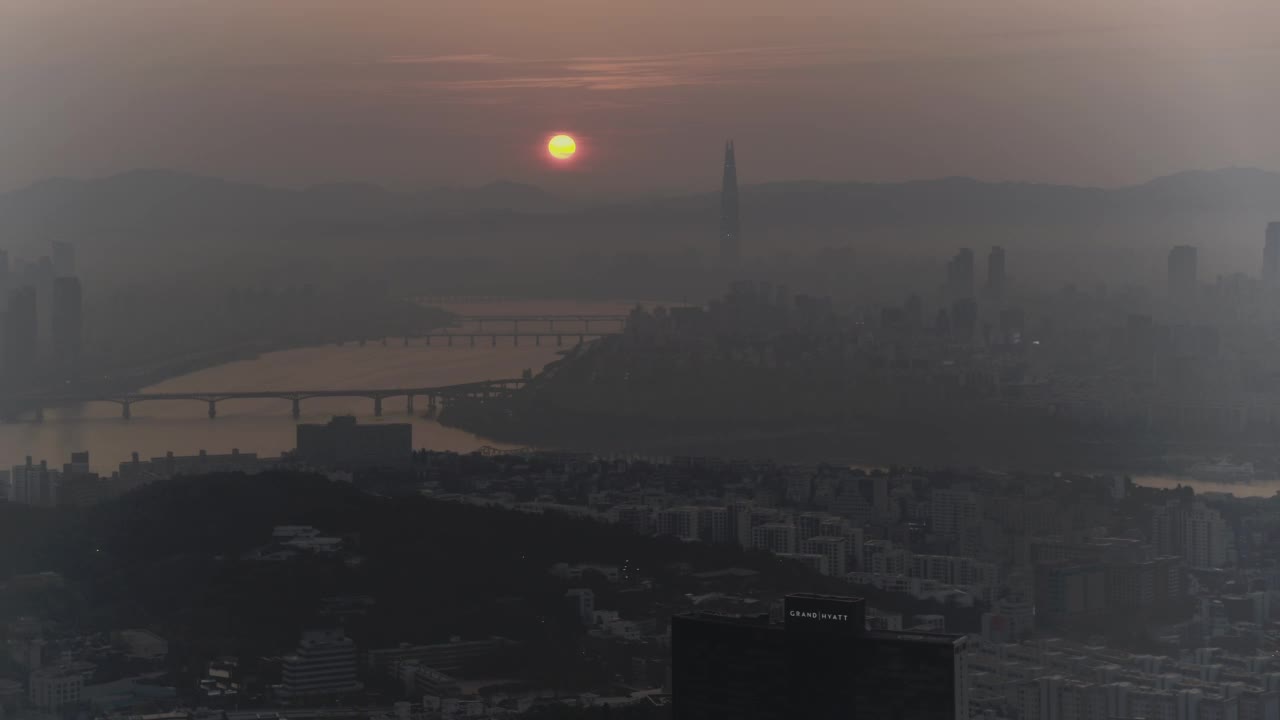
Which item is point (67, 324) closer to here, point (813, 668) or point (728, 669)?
point (728, 669)

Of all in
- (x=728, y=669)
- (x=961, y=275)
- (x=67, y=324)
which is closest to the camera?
(x=728, y=669)

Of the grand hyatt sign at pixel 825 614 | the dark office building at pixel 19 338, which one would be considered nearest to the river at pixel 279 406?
the dark office building at pixel 19 338

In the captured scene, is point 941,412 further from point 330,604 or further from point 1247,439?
point 330,604

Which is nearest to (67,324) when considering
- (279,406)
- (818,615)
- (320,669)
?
(279,406)

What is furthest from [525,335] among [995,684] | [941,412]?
[995,684]

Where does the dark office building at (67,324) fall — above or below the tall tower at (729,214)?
below

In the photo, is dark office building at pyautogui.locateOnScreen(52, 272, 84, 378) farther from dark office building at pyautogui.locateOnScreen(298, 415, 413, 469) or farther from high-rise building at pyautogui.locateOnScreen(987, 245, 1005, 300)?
high-rise building at pyautogui.locateOnScreen(987, 245, 1005, 300)

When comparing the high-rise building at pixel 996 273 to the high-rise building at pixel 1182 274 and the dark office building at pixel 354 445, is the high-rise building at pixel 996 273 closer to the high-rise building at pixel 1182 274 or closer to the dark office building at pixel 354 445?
the high-rise building at pixel 1182 274
